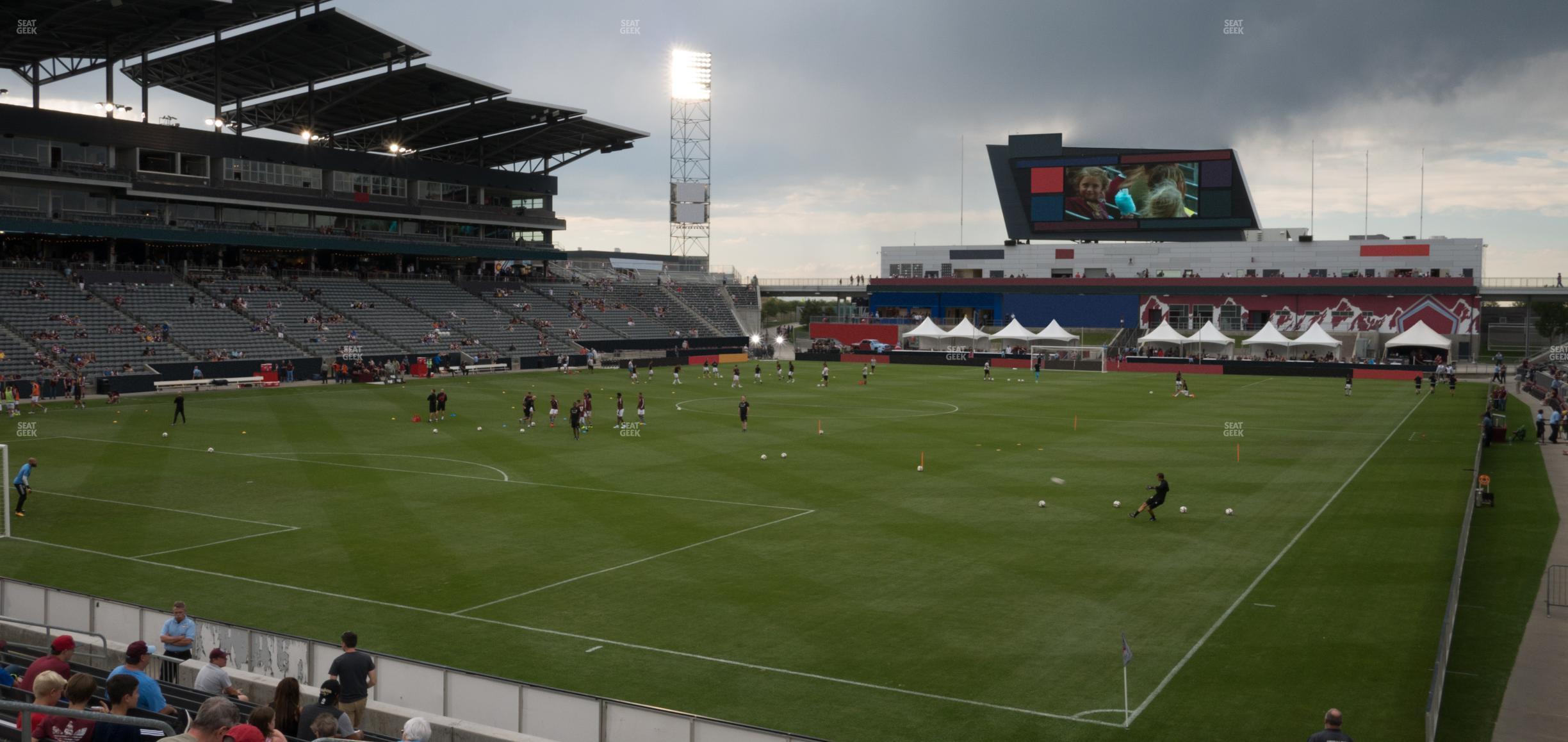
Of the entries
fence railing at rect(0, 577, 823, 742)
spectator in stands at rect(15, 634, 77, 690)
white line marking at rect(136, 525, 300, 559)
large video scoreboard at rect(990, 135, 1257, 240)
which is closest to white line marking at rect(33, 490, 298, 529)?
white line marking at rect(136, 525, 300, 559)

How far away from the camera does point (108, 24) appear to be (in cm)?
6162

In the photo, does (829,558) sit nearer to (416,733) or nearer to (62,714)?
(416,733)

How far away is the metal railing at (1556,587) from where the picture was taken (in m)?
19.9

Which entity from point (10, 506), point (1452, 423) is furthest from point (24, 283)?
point (1452, 423)

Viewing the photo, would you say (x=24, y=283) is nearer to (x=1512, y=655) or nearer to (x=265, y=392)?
(x=265, y=392)

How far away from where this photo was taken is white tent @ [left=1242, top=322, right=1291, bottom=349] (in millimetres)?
87375

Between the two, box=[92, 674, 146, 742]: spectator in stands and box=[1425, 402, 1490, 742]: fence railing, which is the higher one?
box=[92, 674, 146, 742]: spectator in stands

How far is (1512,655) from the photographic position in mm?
17406

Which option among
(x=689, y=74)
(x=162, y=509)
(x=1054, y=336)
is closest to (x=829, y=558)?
(x=162, y=509)

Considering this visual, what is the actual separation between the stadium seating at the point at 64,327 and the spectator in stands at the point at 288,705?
5609 cm

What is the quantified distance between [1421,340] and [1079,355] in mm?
26447

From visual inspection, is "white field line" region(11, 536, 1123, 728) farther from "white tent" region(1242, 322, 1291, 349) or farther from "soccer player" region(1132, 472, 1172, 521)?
"white tent" region(1242, 322, 1291, 349)

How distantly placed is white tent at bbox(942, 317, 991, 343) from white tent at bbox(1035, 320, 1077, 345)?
458cm

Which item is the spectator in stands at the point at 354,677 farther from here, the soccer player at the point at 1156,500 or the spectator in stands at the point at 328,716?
the soccer player at the point at 1156,500
